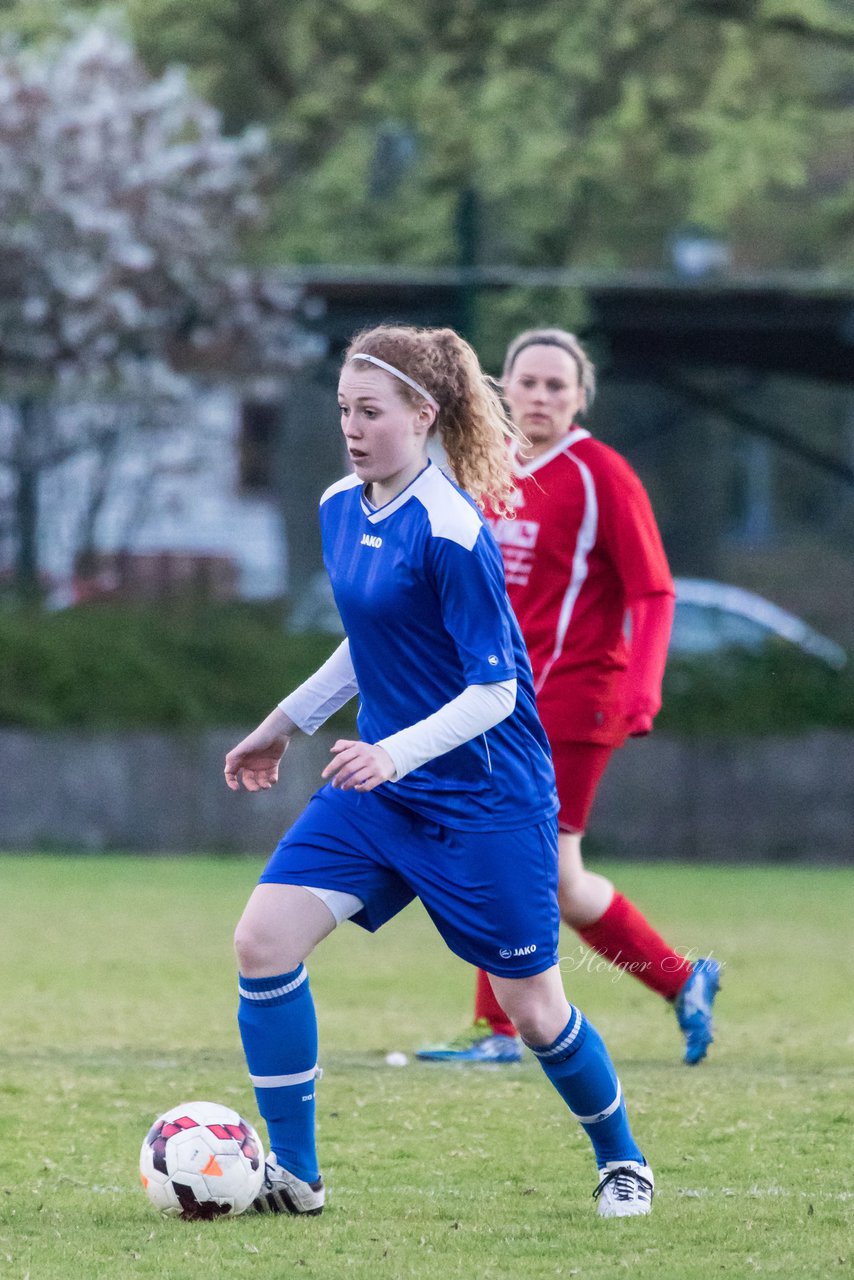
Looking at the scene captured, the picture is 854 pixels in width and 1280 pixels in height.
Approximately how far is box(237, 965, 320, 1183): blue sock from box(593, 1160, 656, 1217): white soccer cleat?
66 cm

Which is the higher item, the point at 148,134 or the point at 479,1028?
the point at 148,134

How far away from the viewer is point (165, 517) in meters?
16.6

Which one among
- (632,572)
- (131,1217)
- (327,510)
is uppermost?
(327,510)

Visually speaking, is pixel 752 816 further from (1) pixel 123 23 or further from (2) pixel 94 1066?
(1) pixel 123 23

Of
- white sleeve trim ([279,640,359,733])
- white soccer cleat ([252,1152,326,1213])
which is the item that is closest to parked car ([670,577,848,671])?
white sleeve trim ([279,640,359,733])

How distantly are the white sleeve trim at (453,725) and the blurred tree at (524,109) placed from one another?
59.3 feet

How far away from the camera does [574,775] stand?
6.52m

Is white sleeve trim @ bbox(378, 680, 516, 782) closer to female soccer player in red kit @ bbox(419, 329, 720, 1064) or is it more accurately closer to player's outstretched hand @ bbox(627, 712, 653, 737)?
player's outstretched hand @ bbox(627, 712, 653, 737)

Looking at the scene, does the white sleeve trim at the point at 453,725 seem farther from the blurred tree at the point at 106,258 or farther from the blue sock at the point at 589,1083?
the blurred tree at the point at 106,258

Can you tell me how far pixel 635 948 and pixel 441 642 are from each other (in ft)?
8.09

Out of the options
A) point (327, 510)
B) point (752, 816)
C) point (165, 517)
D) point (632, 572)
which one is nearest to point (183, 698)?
point (165, 517)

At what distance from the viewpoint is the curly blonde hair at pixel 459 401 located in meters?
4.51

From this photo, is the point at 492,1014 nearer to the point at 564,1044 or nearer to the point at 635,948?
the point at 635,948

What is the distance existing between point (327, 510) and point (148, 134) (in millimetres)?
16770
